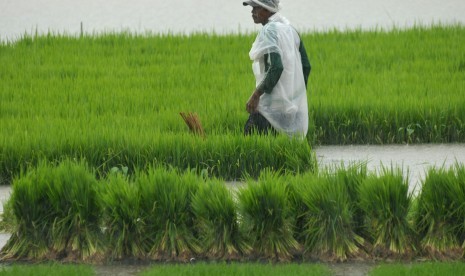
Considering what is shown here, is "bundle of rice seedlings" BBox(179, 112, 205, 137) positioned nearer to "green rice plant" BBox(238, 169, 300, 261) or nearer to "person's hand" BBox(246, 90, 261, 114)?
"person's hand" BBox(246, 90, 261, 114)

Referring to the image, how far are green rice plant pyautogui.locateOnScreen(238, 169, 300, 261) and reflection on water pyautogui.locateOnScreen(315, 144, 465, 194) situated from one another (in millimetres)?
2421

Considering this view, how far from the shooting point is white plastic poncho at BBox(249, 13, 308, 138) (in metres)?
9.08

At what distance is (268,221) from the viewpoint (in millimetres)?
7191

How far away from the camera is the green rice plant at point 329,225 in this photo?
712cm

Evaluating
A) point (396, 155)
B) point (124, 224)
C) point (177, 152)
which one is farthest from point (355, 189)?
point (396, 155)

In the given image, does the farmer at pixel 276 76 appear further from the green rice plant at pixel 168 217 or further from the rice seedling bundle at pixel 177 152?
the green rice plant at pixel 168 217

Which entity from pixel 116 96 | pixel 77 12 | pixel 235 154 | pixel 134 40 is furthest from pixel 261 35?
pixel 77 12

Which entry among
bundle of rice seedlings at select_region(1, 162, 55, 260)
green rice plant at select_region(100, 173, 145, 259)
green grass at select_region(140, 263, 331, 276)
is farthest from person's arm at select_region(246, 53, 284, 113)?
green grass at select_region(140, 263, 331, 276)

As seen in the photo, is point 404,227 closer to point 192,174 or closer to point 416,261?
point 416,261

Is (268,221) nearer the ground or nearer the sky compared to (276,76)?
nearer the ground

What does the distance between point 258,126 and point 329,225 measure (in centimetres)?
245

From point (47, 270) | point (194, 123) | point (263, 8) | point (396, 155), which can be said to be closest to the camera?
point (47, 270)

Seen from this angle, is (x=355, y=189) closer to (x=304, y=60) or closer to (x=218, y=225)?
(x=218, y=225)

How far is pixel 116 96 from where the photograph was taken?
12.3 meters
